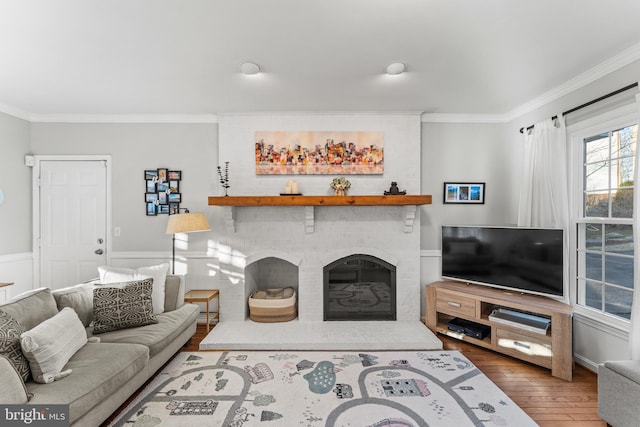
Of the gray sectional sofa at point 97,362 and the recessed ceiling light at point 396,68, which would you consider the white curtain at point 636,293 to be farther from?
the gray sectional sofa at point 97,362

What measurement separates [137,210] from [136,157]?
651mm

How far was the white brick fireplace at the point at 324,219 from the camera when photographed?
142 inches

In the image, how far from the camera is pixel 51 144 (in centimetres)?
368

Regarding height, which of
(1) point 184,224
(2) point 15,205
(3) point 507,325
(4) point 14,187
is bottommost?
(3) point 507,325

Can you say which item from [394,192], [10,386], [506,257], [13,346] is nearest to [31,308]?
[13,346]

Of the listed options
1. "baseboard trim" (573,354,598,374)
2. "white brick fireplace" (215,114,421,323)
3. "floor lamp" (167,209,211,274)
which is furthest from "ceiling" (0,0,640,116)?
"baseboard trim" (573,354,598,374)

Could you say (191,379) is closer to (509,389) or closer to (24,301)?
(24,301)

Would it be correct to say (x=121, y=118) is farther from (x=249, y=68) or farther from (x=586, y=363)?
(x=586, y=363)

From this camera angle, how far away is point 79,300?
8.19ft

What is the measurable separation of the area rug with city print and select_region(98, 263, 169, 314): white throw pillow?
0.56m

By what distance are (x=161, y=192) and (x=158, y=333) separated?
185 cm

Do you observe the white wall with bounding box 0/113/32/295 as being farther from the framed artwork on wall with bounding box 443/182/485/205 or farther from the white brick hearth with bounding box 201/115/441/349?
the framed artwork on wall with bounding box 443/182/485/205

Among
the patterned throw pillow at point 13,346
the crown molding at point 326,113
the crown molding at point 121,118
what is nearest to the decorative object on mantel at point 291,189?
the crown molding at point 326,113

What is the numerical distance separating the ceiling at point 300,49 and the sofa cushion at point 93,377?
83.9 inches
